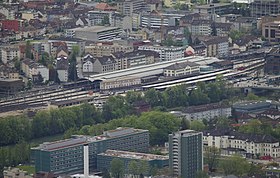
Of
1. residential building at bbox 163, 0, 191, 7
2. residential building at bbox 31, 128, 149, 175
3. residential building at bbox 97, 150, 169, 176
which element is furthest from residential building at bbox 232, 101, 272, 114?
residential building at bbox 163, 0, 191, 7

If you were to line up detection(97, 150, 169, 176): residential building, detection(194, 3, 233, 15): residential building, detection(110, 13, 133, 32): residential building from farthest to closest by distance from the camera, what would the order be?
detection(194, 3, 233, 15): residential building
detection(110, 13, 133, 32): residential building
detection(97, 150, 169, 176): residential building

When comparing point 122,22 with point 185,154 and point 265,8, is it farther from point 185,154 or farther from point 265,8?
point 185,154

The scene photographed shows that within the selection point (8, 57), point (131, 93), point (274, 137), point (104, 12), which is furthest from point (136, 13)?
point (274, 137)

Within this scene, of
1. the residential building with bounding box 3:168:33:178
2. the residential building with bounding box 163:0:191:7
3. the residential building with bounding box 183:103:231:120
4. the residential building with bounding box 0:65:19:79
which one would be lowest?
the residential building with bounding box 3:168:33:178

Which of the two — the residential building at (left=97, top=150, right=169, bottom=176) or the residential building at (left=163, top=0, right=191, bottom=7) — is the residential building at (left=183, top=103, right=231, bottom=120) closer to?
the residential building at (left=97, top=150, right=169, bottom=176)

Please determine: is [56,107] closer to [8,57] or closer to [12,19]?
[8,57]

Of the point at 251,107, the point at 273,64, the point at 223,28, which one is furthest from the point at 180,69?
the point at 223,28

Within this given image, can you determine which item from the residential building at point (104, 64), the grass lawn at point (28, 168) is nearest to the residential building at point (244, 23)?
the residential building at point (104, 64)

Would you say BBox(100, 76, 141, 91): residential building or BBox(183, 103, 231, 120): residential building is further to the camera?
BBox(100, 76, 141, 91): residential building
